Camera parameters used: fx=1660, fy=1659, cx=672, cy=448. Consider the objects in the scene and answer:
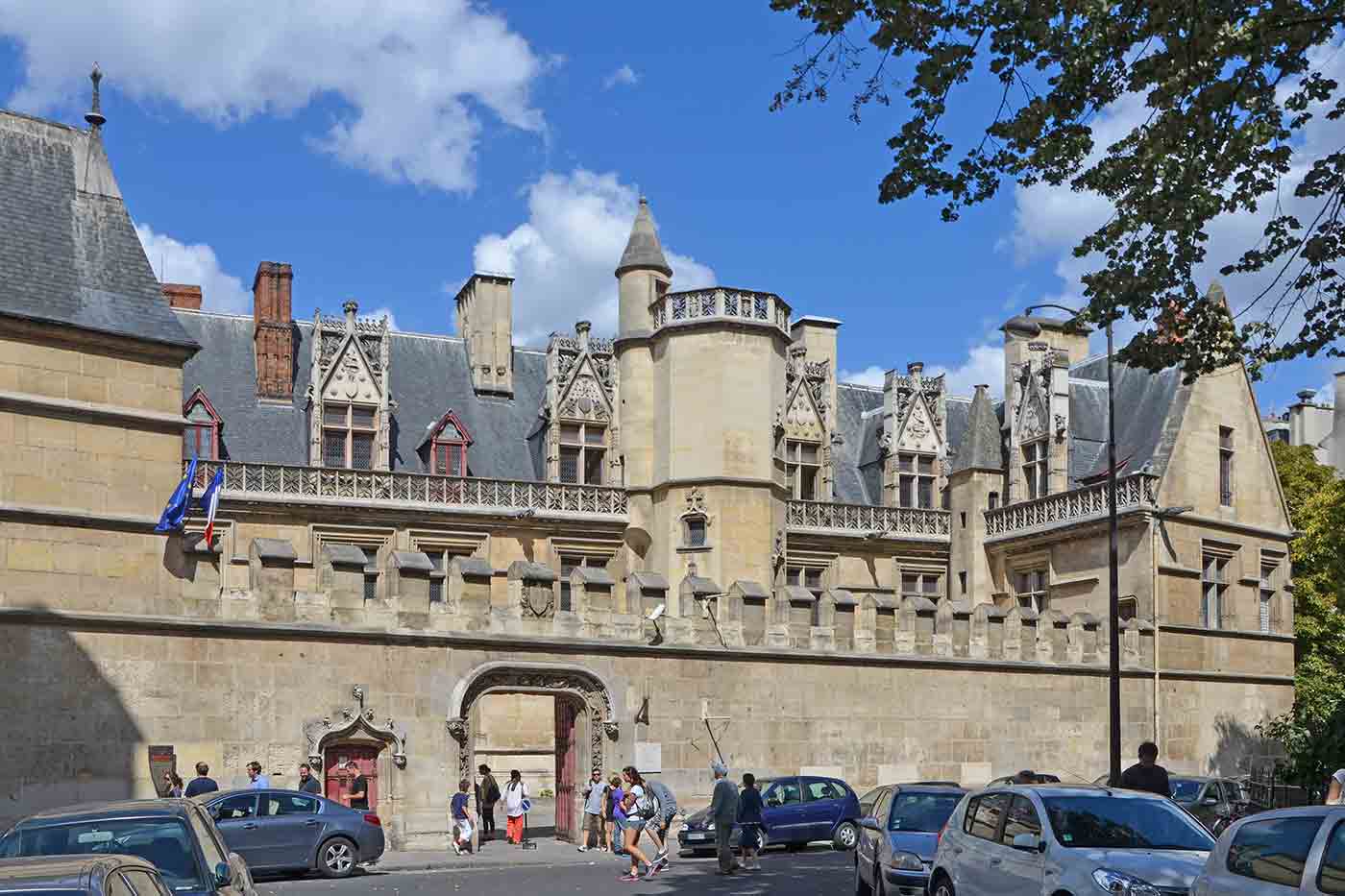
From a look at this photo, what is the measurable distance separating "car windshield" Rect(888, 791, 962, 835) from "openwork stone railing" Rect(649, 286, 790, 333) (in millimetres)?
17279

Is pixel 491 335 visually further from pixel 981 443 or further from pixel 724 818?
pixel 724 818

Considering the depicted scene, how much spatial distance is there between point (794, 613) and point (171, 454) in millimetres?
11201

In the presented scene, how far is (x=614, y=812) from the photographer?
83.7 ft

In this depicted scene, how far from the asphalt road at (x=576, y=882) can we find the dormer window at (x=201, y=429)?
13972 millimetres

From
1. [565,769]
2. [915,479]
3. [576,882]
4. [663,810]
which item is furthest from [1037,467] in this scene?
[576,882]

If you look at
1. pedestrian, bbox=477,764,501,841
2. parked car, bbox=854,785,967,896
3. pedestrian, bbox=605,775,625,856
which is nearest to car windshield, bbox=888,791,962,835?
parked car, bbox=854,785,967,896

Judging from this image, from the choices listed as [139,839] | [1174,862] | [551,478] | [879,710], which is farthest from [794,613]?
[139,839]

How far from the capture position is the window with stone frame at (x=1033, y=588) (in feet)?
121

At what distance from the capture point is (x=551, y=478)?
36.6 metres

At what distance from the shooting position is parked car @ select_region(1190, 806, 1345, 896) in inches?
376

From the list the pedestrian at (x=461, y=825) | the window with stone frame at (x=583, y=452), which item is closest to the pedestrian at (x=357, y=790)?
the pedestrian at (x=461, y=825)

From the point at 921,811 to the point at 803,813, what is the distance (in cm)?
895

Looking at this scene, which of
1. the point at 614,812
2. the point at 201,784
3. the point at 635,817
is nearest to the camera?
the point at 635,817

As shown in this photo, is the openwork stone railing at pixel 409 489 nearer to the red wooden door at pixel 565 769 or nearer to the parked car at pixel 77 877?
the red wooden door at pixel 565 769
